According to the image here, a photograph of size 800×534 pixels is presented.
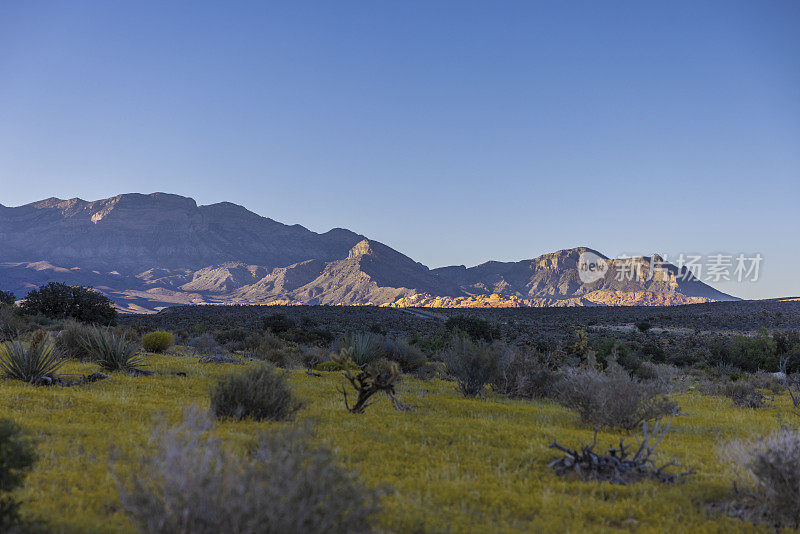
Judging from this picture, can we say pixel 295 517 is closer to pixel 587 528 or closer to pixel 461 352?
pixel 587 528

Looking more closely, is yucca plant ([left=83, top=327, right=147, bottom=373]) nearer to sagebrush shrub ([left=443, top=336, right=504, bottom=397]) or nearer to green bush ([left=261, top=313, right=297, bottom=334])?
sagebrush shrub ([left=443, top=336, right=504, bottom=397])

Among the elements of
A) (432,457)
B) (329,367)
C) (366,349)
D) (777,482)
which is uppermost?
(777,482)

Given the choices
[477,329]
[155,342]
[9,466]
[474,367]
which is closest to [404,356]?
[474,367]

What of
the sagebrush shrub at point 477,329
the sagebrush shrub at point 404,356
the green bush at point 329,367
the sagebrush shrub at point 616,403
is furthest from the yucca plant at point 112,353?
the sagebrush shrub at point 477,329

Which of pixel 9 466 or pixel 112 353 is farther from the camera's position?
pixel 112 353

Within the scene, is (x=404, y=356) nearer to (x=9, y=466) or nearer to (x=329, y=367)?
(x=329, y=367)

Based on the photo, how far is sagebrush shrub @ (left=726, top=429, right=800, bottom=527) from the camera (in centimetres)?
477

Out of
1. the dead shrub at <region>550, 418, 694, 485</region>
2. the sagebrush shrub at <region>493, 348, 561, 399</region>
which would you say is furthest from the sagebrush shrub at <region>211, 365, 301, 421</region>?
the sagebrush shrub at <region>493, 348, 561, 399</region>

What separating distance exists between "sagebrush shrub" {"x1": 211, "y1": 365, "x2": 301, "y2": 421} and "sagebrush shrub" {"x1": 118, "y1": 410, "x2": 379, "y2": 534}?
174 inches

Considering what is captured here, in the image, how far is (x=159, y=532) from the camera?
3350mm

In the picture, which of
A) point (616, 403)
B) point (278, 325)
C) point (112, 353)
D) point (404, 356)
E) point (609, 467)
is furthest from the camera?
point (278, 325)

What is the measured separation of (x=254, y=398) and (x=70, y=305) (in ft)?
102

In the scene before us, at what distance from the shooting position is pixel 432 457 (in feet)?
22.0

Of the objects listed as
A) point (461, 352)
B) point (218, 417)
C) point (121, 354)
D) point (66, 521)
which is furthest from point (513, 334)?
point (66, 521)
